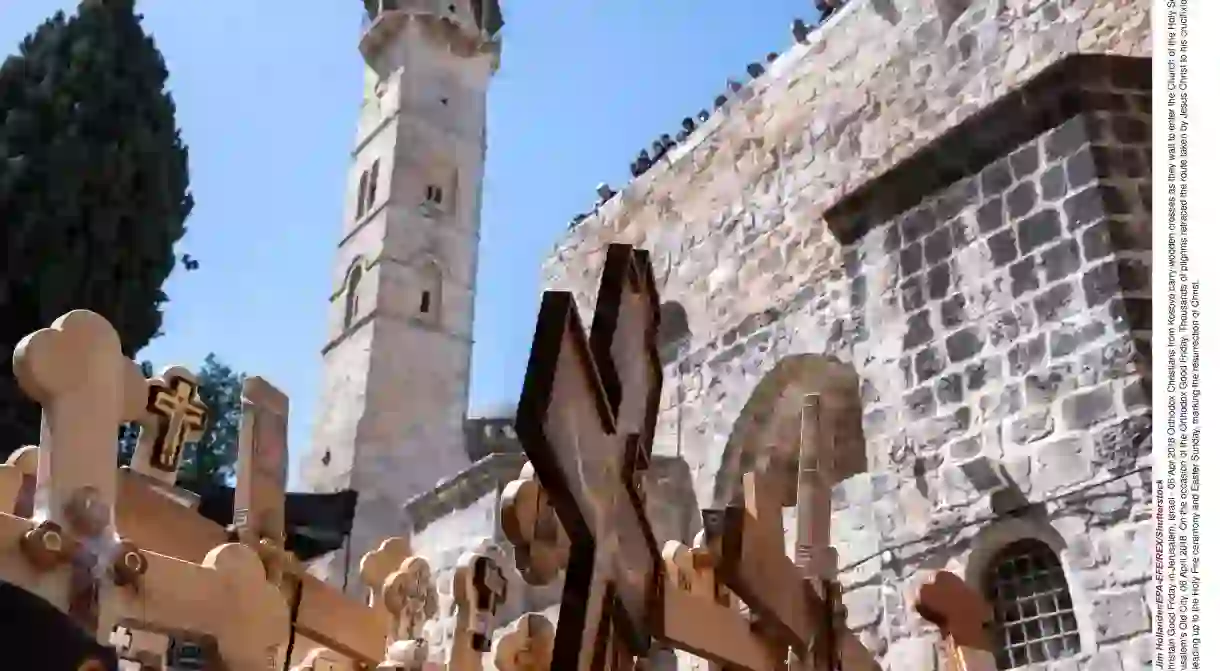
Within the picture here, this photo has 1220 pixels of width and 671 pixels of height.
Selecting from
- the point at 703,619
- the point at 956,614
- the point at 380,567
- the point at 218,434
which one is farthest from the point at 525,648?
A: the point at 218,434

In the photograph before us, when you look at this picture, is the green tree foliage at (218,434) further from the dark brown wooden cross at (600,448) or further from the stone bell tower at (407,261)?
the dark brown wooden cross at (600,448)

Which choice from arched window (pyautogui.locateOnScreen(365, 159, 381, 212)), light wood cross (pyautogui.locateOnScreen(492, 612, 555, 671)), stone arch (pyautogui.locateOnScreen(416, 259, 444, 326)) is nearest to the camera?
light wood cross (pyautogui.locateOnScreen(492, 612, 555, 671))

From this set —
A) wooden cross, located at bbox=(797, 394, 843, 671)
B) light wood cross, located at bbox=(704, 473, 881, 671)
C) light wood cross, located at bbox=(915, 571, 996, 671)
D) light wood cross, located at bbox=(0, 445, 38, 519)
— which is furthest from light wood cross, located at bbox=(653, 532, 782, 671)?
light wood cross, located at bbox=(0, 445, 38, 519)

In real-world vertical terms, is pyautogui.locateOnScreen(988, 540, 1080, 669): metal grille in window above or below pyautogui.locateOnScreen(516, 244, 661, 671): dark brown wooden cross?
above

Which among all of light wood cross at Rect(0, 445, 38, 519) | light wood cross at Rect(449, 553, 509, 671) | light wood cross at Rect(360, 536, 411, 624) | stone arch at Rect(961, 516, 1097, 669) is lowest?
light wood cross at Rect(449, 553, 509, 671)

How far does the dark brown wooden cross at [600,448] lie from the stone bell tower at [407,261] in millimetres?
15668

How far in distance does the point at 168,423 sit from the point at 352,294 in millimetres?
17760

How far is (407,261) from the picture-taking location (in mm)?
20016

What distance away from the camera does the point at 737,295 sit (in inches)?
411

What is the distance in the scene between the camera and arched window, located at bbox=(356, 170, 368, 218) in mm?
21078

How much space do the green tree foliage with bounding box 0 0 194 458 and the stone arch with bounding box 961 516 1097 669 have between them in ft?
25.1

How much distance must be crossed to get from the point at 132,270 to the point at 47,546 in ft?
33.1

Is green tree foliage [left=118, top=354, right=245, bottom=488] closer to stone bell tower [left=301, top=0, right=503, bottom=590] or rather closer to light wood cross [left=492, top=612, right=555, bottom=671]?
stone bell tower [left=301, top=0, right=503, bottom=590]

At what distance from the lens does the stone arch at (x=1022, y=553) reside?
4.37 meters
